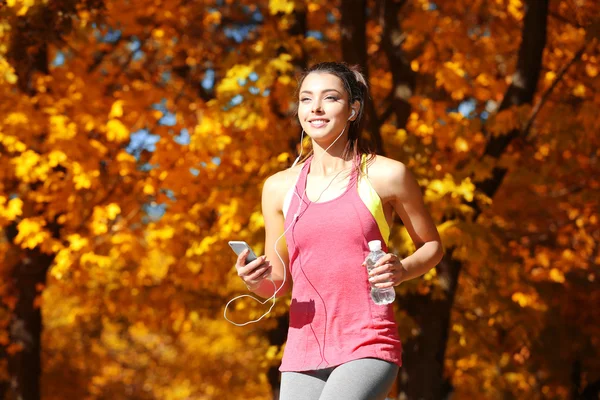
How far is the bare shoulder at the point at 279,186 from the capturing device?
362 centimetres

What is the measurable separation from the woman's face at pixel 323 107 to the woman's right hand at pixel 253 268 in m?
0.56

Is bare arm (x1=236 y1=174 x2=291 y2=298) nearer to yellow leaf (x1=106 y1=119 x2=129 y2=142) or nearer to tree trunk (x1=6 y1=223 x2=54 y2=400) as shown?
yellow leaf (x1=106 y1=119 x2=129 y2=142)

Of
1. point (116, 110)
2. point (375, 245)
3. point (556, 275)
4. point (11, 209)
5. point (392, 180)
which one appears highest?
point (392, 180)

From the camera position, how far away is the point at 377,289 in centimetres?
313

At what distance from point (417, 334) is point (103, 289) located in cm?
522

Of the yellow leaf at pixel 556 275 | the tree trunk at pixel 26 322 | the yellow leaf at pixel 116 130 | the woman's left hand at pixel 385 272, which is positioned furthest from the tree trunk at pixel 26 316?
the woman's left hand at pixel 385 272

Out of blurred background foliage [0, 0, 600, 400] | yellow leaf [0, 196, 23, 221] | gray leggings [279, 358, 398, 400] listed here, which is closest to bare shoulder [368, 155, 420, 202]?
gray leggings [279, 358, 398, 400]

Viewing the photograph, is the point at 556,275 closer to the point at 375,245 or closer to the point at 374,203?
the point at 374,203

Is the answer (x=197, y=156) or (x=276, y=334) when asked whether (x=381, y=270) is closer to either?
(x=197, y=156)

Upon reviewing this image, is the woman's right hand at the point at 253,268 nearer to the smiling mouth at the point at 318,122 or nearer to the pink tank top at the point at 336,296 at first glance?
the pink tank top at the point at 336,296

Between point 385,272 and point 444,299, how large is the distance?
5.65 metres

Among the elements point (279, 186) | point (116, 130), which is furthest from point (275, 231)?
point (116, 130)

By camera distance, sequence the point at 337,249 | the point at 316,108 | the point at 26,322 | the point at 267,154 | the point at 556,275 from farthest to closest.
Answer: the point at 556,275 → the point at 26,322 → the point at 267,154 → the point at 316,108 → the point at 337,249

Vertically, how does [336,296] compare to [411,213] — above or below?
below
